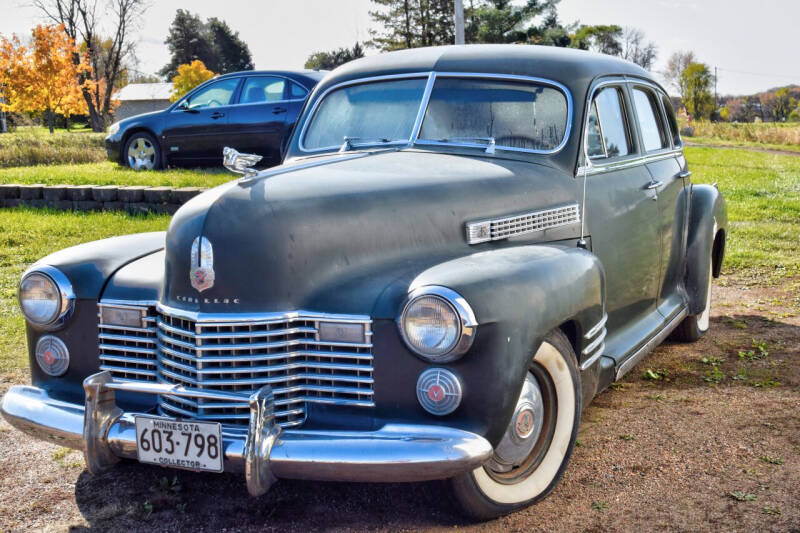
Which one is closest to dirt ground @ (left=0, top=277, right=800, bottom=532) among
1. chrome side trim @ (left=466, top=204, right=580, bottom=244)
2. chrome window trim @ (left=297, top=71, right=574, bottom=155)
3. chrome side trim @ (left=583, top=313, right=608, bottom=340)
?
chrome side trim @ (left=583, top=313, right=608, bottom=340)

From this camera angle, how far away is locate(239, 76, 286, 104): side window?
10.9 m

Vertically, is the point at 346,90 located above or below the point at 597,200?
above

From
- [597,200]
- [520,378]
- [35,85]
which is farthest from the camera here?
[35,85]

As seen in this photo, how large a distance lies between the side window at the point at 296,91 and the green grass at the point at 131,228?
1.39 metres

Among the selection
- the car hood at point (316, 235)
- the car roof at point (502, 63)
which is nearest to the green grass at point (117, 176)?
the car roof at point (502, 63)

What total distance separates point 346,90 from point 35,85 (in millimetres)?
40593

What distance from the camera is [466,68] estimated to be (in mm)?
4094

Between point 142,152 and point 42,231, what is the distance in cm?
364

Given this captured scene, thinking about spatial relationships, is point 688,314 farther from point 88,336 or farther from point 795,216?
point 795,216

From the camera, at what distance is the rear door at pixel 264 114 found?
1077 cm

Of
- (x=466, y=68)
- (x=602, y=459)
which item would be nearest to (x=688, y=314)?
(x=602, y=459)

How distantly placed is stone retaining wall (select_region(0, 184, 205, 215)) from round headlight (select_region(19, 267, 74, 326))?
18.7 ft

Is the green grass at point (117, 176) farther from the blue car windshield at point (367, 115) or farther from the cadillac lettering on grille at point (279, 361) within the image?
the cadillac lettering on grille at point (279, 361)

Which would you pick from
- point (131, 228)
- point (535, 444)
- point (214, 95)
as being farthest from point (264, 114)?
point (535, 444)
